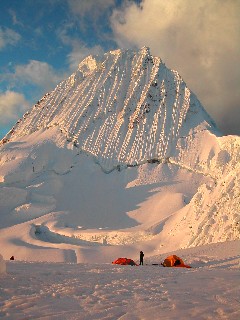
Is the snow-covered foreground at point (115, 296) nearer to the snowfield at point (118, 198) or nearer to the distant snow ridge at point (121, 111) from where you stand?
the snowfield at point (118, 198)

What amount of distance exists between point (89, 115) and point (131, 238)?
1535 inches

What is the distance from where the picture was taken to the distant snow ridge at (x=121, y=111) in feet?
241

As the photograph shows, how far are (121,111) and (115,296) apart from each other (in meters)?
74.2

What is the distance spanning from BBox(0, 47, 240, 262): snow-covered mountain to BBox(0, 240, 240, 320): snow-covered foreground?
25591mm

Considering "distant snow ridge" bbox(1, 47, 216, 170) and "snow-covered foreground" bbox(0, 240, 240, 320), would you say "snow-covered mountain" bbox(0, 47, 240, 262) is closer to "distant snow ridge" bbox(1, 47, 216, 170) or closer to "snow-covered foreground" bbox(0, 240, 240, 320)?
"distant snow ridge" bbox(1, 47, 216, 170)

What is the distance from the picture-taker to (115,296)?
625cm

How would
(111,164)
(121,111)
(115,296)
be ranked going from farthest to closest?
(121,111)
(111,164)
(115,296)

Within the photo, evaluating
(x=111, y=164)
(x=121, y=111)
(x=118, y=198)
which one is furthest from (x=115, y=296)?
(x=121, y=111)

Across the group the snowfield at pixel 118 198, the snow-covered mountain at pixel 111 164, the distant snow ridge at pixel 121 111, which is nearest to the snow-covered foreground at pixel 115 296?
the snowfield at pixel 118 198

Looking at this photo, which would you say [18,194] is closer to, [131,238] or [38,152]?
[38,152]

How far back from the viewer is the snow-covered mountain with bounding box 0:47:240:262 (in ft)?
134

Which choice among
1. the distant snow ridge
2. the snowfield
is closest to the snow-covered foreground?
the snowfield

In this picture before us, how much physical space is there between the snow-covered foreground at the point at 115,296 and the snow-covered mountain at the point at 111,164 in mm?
25591

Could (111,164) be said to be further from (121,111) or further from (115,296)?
(115,296)
